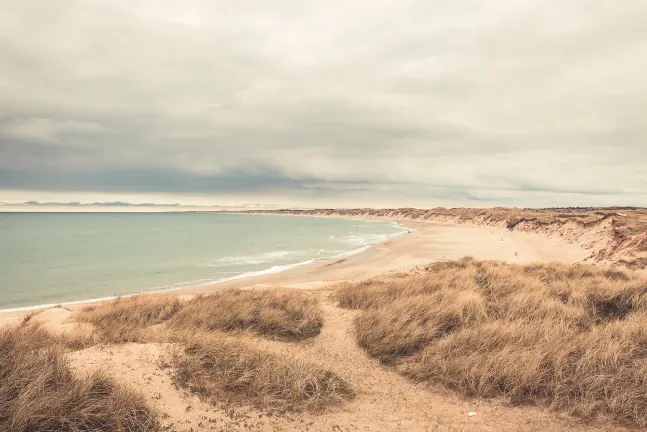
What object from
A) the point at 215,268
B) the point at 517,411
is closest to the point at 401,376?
the point at 517,411

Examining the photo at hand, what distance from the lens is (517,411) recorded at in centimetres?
517

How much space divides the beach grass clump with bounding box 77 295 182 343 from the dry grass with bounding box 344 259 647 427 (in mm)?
4801

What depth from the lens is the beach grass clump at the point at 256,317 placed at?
27.5 ft

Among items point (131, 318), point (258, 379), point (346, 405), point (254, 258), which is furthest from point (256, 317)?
point (254, 258)

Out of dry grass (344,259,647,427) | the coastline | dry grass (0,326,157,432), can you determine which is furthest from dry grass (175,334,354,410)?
the coastline

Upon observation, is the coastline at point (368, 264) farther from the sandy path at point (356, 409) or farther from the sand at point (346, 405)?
the sandy path at point (356, 409)

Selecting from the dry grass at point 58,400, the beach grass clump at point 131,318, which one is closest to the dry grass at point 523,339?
the dry grass at point 58,400

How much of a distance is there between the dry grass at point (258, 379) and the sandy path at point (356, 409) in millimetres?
199

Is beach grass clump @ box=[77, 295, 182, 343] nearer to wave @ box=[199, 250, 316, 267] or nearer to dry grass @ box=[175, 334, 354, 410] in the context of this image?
dry grass @ box=[175, 334, 354, 410]

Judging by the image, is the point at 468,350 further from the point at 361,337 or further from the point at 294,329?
the point at 294,329

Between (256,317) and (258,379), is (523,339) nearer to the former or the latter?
(258,379)

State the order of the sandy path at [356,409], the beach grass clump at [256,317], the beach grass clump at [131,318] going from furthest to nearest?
the beach grass clump at [256,317] → the beach grass clump at [131,318] → the sandy path at [356,409]

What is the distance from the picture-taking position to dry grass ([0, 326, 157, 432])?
161 inches

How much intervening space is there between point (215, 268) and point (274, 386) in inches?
867
